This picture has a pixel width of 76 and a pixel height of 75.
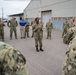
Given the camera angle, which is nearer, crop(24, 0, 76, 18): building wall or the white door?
crop(24, 0, 76, 18): building wall

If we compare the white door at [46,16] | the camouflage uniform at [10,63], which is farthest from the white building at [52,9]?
the camouflage uniform at [10,63]

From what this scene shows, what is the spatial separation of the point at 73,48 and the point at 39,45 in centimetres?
637

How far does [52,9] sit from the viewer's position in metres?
24.9

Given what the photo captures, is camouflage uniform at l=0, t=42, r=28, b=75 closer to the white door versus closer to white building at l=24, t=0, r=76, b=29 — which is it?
white building at l=24, t=0, r=76, b=29

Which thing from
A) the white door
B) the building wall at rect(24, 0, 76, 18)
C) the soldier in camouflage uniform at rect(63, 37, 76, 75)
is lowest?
the soldier in camouflage uniform at rect(63, 37, 76, 75)

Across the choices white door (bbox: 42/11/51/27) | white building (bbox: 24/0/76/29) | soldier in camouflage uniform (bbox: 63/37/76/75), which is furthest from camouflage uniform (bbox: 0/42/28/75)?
white door (bbox: 42/11/51/27)

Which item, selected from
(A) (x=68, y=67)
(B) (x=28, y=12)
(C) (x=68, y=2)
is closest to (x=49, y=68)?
(A) (x=68, y=67)

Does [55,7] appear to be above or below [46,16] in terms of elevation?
above

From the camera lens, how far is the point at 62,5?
2223 cm

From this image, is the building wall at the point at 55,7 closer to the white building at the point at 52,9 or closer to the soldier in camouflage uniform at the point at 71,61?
the white building at the point at 52,9

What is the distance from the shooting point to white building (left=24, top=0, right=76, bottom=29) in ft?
67.1

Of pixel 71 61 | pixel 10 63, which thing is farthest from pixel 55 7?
pixel 10 63

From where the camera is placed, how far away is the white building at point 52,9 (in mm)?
20448

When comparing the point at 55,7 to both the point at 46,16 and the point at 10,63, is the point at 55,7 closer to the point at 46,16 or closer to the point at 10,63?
the point at 46,16
